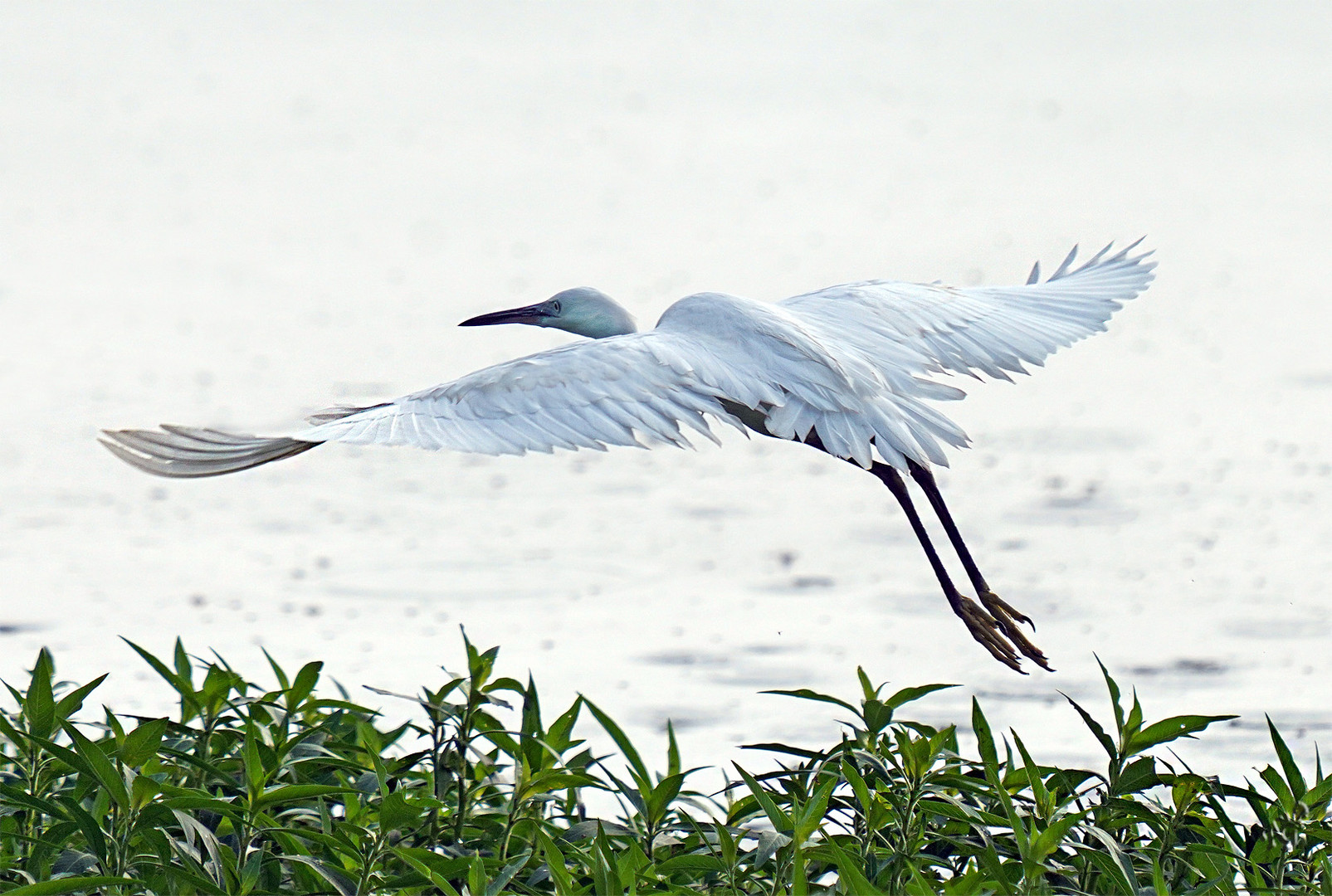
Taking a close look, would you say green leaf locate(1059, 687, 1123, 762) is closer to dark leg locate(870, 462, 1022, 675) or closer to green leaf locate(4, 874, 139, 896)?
dark leg locate(870, 462, 1022, 675)

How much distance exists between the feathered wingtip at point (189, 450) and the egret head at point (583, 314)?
1.58 meters

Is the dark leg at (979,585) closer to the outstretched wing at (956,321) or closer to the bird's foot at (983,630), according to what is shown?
the bird's foot at (983,630)

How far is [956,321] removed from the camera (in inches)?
208

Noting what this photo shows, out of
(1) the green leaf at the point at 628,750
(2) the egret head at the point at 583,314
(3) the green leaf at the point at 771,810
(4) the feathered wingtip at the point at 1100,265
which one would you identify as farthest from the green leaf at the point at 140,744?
(4) the feathered wingtip at the point at 1100,265

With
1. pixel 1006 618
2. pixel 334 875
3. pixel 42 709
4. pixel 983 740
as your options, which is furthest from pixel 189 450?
pixel 1006 618

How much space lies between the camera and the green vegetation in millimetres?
3143

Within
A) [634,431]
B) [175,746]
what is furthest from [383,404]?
[175,746]

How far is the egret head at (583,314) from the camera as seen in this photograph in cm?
558

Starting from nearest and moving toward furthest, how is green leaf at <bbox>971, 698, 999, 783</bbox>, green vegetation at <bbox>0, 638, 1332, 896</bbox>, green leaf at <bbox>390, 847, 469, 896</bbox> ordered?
green leaf at <bbox>390, 847, 469, 896</bbox>, green vegetation at <bbox>0, 638, 1332, 896</bbox>, green leaf at <bbox>971, 698, 999, 783</bbox>

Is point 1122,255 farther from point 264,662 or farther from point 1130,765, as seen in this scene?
point 264,662

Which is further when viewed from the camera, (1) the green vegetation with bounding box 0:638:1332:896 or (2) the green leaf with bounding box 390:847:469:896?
(1) the green vegetation with bounding box 0:638:1332:896

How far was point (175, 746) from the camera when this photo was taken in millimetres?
3992

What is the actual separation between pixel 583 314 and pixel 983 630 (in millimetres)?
1593

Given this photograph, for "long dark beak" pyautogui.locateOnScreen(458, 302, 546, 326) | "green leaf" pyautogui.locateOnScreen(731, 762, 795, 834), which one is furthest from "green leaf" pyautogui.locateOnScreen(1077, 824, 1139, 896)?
"long dark beak" pyautogui.locateOnScreen(458, 302, 546, 326)
